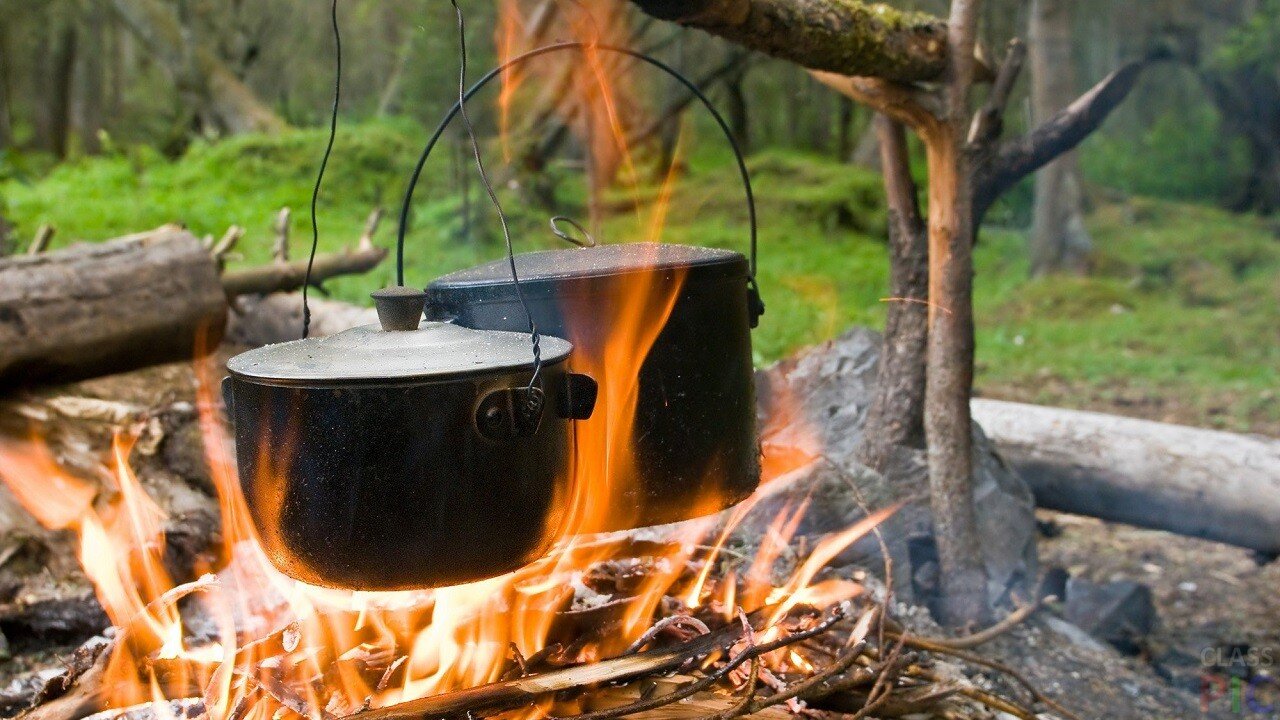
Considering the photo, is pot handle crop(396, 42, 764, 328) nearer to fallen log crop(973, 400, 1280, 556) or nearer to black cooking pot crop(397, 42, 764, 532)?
black cooking pot crop(397, 42, 764, 532)

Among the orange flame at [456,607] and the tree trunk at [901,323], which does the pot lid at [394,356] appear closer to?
the orange flame at [456,607]

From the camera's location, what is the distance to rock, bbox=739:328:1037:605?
352 centimetres

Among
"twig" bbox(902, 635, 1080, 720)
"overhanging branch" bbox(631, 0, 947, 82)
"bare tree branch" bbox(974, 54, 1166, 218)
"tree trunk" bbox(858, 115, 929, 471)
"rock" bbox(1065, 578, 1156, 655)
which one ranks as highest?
"overhanging branch" bbox(631, 0, 947, 82)

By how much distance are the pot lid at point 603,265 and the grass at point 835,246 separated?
15.8ft

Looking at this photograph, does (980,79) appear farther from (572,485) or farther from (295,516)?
(295,516)

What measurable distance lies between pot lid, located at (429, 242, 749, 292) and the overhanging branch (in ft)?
Result: 1.90

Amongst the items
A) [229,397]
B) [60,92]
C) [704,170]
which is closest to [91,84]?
[60,92]

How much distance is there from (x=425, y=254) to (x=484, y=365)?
27.8 ft

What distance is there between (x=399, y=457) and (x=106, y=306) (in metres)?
3.58

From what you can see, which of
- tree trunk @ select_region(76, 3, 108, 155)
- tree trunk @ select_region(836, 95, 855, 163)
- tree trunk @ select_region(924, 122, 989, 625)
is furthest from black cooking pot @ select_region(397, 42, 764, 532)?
tree trunk @ select_region(76, 3, 108, 155)

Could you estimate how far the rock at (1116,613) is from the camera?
383cm

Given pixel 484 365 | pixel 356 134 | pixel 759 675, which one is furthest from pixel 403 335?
pixel 356 134

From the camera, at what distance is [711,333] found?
253cm

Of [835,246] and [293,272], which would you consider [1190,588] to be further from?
[835,246]
